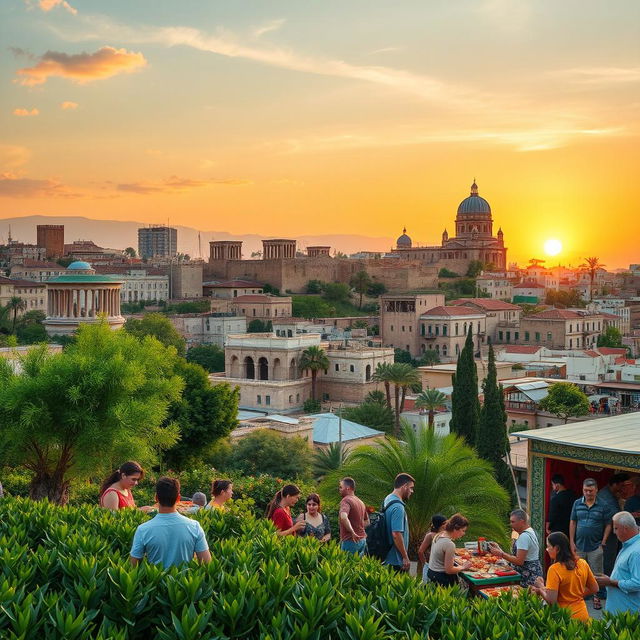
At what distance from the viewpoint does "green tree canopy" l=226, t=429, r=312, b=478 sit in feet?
84.2

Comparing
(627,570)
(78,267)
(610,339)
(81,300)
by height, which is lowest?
(610,339)

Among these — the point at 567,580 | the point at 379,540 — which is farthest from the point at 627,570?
the point at 379,540

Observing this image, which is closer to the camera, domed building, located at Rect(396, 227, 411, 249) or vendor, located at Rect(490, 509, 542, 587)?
vendor, located at Rect(490, 509, 542, 587)

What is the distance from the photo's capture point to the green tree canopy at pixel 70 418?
13430 mm

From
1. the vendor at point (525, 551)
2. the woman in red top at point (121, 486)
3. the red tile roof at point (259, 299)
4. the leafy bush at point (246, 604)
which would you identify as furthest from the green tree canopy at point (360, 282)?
the leafy bush at point (246, 604)

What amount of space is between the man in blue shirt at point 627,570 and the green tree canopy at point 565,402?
31626 mm

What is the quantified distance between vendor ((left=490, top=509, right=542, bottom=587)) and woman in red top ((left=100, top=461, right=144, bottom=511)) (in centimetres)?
317

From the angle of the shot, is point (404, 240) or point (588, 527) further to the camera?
point (404, 240)

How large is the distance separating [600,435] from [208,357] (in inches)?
1919

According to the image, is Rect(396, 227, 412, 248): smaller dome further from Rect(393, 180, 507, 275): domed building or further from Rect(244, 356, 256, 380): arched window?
Rect(244, 356, 256, 380): arched window

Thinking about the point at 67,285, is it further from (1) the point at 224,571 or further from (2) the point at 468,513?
(1) the point at 224,571

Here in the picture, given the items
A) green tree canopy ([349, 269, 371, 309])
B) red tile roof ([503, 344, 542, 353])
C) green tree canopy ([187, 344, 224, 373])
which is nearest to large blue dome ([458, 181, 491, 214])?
green tree canopy ([349, 269, 371, 309])

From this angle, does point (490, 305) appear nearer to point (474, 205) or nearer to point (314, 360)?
point (314, 360)

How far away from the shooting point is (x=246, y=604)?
Result: 549 centimetres
